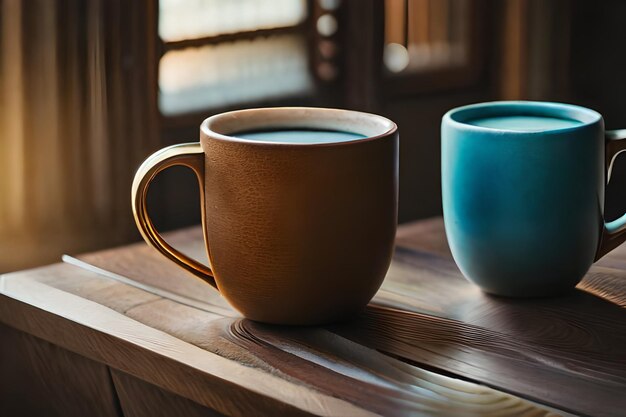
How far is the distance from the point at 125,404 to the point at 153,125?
0.88 metres

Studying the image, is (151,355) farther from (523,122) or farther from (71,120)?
(71,120)

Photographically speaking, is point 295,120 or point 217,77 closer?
point 295,120

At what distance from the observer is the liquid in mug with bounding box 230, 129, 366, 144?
0.67 m

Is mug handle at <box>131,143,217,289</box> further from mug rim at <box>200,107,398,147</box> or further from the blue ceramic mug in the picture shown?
the blue ceramic mug

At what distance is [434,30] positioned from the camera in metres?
2.03

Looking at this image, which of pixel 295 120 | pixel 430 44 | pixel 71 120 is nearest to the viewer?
pixel 295 120

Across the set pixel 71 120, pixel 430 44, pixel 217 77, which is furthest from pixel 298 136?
pixel 430 44

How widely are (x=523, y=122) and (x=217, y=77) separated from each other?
1.02 m

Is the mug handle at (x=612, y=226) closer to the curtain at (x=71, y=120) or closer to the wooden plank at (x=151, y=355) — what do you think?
the wooden plank at (x=151, y=355)

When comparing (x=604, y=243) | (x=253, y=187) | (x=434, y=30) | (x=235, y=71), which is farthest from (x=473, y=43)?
(x=253, y=187)

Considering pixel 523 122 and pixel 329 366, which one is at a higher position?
pixel 523 122

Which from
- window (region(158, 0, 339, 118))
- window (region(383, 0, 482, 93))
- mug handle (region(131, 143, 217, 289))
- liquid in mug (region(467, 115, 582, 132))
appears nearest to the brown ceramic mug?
mug handle (region(131, 143, 217, 289))

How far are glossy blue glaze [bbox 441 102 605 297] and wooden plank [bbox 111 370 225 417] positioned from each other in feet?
0.80

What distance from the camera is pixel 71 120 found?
139cm
